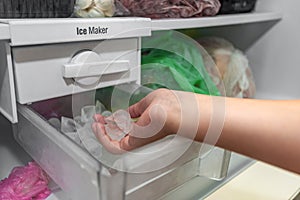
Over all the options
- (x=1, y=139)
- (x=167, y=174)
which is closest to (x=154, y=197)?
(x=167, y=174)

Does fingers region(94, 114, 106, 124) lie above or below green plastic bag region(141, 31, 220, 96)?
below

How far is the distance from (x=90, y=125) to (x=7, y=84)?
0.15 meters

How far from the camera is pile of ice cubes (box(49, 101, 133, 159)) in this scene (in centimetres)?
47

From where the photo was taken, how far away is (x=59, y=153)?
419mm

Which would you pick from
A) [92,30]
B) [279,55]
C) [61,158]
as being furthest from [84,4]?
[279,55]

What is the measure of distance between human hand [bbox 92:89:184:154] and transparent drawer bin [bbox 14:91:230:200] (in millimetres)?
16

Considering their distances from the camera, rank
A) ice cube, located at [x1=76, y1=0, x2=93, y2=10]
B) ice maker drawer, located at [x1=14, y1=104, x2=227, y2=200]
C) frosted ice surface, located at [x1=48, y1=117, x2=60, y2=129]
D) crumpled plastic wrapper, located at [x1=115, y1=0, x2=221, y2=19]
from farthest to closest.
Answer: crumpled plastic wrapper, located at [x1=115, y1=0, x2=221, y2=19] < ice cube, located at [x1=76, y1=0, x2=93, y2=10] < frosted ice surface, located at [x1=48, y1=117, x2=60, y2=129] < ice maker drawer, located at [x1=14, y1=104, x2=227, y2=200]

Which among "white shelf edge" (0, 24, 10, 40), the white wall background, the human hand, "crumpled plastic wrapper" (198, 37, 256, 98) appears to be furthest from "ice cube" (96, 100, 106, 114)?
the white wall background

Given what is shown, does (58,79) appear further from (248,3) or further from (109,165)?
(248,3)

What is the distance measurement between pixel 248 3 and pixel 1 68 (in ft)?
2.73

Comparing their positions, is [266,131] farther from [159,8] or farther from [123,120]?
[159,8]

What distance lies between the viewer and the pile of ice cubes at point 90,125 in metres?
0.47

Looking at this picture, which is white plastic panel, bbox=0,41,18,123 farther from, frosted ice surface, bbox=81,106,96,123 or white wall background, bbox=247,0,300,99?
white wall background, bbox=247,0,300,99

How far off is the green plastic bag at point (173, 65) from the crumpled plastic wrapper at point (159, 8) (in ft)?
0.19
